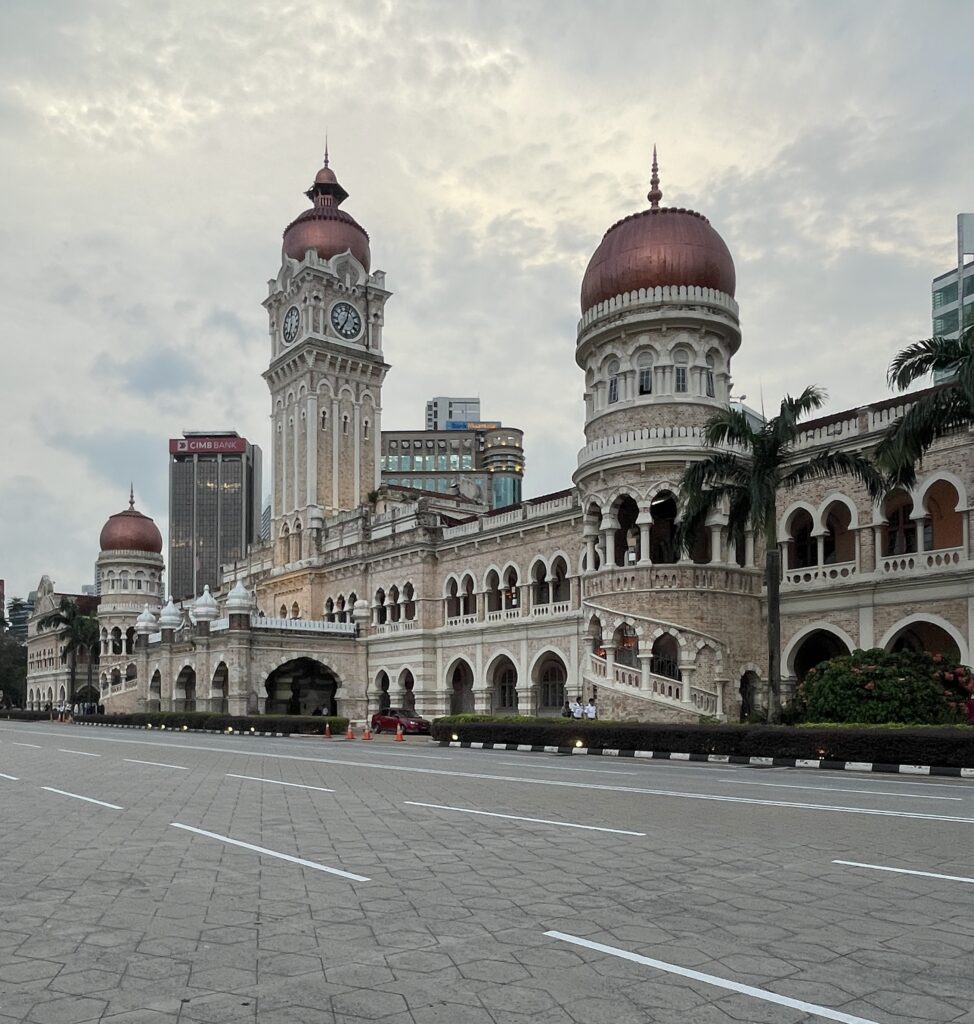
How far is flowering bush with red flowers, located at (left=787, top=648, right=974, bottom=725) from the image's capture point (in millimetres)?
22594

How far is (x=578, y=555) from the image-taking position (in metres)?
38.7

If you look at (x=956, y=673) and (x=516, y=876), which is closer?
(x=516, y=876)

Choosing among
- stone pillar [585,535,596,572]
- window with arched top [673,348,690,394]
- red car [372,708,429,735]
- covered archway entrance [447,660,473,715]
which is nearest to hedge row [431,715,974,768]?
stone pillar [585,535,596,572]

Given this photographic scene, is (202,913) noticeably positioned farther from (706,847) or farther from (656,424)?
(656,424)

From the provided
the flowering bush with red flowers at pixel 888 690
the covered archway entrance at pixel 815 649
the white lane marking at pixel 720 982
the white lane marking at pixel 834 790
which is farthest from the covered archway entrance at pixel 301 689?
the white lane marking at pixel 720 982

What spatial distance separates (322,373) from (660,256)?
30.4m

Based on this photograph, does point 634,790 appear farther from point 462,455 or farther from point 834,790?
point 462,455

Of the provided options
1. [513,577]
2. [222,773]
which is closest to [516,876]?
[222,773]

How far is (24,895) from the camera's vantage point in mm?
7246

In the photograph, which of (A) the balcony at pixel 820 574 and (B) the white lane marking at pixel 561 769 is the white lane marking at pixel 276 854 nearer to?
(B) the white lane marking at pixel 561 769

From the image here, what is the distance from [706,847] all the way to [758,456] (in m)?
17.1

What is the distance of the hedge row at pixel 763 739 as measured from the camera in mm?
18469

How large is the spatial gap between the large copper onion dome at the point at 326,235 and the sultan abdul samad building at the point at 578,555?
140 mm

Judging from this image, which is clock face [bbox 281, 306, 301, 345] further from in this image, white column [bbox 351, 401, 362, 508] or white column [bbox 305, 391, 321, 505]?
white column [bbox 351, 401, 362, 508]
